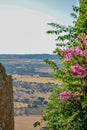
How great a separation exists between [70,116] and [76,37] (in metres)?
2.93

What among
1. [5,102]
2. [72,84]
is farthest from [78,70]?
[5,102]

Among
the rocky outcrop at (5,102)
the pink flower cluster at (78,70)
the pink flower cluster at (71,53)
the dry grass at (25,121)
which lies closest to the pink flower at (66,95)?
the pink flower cluster at (78,70)

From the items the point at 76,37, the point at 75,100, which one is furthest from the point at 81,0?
the point at 75,100

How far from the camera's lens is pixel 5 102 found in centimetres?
1470

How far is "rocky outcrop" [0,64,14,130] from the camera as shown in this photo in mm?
14133

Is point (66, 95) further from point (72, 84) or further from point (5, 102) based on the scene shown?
point (5, 102)

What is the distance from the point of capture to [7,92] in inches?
594

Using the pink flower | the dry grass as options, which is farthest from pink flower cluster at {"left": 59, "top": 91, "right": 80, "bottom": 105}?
the dry grass

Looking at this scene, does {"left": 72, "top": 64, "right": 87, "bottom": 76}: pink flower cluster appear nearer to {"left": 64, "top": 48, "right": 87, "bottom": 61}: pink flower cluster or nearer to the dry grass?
{"left": 64, "top": 48, "right": 87, "bottom": 61}: pink flower cluster

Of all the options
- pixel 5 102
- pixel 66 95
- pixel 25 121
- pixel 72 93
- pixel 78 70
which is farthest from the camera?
pixel 25 121

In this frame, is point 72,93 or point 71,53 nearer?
point 72,93

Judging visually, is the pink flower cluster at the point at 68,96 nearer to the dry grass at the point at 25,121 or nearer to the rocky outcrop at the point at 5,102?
the rocky outcrop at the point at 5,102

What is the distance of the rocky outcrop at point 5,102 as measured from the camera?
14.1 m

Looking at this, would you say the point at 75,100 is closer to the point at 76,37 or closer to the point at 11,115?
the point at 76,37
